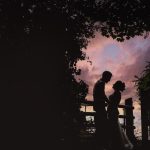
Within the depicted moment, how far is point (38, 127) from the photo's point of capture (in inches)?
541

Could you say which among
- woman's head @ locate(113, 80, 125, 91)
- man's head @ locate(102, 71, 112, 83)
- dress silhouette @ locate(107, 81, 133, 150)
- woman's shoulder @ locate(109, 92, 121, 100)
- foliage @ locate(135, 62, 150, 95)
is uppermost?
foliage @ locate(135, 62, 150, 95)

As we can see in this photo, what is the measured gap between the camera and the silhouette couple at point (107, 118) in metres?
12.2

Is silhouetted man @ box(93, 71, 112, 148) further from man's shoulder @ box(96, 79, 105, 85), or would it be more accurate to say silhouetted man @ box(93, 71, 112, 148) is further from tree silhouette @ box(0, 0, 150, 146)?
tree silhouette @ box(0, 0, 150, 146)

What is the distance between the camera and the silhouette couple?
480 inches

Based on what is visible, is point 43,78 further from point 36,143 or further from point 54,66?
point 36,143

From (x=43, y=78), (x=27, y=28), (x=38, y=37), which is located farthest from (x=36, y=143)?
(x=27, y=28)

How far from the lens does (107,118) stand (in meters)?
12.5

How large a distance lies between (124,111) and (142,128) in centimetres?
86

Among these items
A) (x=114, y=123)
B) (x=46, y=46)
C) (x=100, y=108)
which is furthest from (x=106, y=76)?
(x=46, y=46)

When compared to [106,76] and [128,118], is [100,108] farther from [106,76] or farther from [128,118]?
[128,118]

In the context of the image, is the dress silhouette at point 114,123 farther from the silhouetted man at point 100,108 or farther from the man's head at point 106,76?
the man's head at point 106,76

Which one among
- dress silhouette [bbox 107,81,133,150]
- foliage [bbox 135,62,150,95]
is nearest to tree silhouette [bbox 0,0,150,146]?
dress silhouette [bbox 107,81,133,150]

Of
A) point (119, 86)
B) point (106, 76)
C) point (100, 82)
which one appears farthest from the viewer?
point (119, 86)

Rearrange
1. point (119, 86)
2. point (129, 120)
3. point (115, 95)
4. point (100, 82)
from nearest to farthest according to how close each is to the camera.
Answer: point (100, 82) → point (119, 86) → point (115, 95) → point (129, 120)
